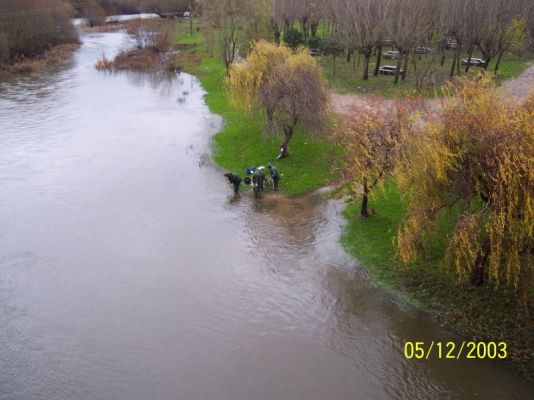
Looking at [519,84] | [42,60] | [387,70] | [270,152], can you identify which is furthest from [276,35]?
[270,152]

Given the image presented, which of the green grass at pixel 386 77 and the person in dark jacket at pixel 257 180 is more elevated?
the green grass at pixel 386 77

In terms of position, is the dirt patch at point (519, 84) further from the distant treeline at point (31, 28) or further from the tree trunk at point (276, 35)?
the distant treeline at point (31, 28)

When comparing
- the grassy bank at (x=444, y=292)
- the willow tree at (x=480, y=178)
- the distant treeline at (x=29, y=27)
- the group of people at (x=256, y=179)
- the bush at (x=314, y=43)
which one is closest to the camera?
the willow tree at (x=480, y=178)

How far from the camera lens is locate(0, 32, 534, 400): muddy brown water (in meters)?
13.3

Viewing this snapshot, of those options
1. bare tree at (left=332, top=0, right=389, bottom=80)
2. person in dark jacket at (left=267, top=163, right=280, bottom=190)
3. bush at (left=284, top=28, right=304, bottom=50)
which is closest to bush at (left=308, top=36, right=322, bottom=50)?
bush at (left=284, top=28, right=304, bottom=50)

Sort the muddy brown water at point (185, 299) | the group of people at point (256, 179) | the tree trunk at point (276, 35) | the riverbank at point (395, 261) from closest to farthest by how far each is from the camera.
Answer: the muddy brown water at point (185, 299) → the riverbank at point (395, 261) → the group of people at point (256, 179) → the tree trunk at point (276, 35)

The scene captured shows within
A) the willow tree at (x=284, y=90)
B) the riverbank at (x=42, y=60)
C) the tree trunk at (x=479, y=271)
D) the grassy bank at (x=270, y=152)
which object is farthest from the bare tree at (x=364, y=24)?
the riverbank at (x=42, y=60)

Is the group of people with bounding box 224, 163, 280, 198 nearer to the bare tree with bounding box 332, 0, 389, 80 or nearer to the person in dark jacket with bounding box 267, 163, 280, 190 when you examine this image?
the person in dark jacket with bounding box 267, 163, 280, 190

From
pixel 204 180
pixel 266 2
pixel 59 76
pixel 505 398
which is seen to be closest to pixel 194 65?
pixel 266 2

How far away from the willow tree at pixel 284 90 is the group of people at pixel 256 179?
136 inches

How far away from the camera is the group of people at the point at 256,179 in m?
23.0

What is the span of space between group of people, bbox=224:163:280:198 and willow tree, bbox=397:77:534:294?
8.79 meters

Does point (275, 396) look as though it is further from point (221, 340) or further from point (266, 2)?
point (266, 2)

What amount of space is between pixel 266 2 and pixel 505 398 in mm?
47231
